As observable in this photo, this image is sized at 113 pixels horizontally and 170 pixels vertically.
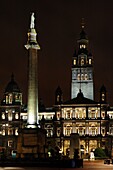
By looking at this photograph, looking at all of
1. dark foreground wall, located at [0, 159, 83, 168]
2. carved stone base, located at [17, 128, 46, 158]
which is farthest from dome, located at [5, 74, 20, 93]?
dark foreground wall, located at [0, 159, 83, 168]

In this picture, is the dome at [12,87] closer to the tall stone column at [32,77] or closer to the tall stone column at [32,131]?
the tall stone column at [32,77]

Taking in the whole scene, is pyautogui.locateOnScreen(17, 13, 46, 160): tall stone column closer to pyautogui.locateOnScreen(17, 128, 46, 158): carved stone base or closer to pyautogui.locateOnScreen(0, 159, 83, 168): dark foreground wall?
pyautogui.locateOnScreen(17, 128, 46, 158): carved stone base

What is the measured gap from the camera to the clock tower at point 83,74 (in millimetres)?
130875

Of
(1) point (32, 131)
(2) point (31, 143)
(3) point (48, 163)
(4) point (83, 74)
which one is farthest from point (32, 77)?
(4) point (83, 74)

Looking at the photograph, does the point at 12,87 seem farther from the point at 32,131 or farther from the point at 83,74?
the point at 32,131

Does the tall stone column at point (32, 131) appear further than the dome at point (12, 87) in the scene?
No

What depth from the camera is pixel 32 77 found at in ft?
225

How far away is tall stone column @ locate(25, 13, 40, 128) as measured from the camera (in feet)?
221

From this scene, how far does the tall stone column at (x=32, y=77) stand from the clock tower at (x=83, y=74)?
6051cm

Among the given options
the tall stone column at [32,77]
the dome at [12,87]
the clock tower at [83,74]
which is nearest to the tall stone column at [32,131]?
the tall stone column at [32,77]

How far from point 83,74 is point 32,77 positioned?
6373 centimetres

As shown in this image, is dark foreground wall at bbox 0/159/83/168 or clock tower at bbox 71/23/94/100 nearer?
dark foreground wall at bbox 0/159/83/168

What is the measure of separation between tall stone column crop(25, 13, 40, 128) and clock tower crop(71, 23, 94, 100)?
60509 mm

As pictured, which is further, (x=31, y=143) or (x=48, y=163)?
(x=31, y=143)
